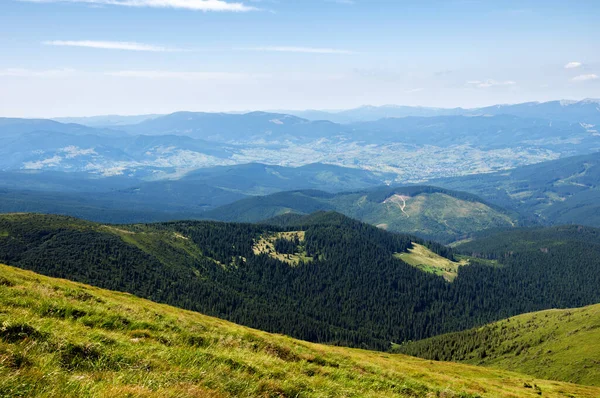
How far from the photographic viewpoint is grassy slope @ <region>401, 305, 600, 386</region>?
111 meters

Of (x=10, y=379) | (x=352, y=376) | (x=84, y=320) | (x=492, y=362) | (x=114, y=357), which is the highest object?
(x=10, y=379)

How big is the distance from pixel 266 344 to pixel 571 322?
567 ft

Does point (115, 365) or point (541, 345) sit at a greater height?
point (115, 365)

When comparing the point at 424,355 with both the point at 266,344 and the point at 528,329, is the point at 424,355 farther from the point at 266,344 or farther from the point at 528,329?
the point at 266,344

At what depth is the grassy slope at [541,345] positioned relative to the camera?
111m

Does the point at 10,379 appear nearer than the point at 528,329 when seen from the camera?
Yes

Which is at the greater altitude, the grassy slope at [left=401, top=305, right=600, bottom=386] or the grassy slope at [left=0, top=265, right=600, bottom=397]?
the grassy slope at [left=0, top=265, right=600, bottom=397]

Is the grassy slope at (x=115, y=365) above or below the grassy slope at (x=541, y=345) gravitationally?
above

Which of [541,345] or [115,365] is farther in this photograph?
[541,345]

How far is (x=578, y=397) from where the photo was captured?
5878 centimetres

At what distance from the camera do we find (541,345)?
463 ft

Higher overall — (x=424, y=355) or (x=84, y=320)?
(x=84, y=320)

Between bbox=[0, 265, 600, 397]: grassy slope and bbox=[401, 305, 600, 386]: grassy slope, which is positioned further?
bbox=[401, 305, 600, 386]: grassy slope

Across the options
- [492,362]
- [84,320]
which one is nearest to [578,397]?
[84,320]
